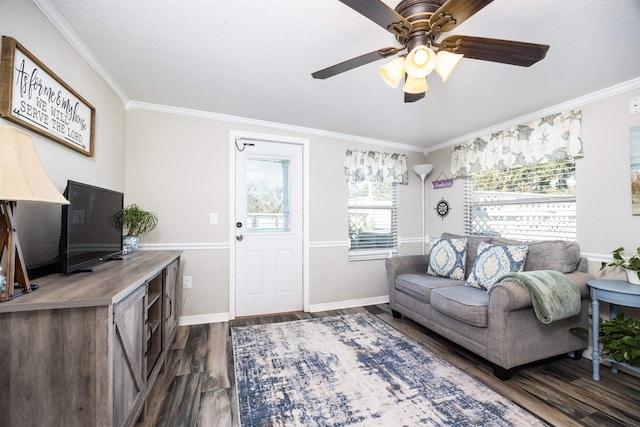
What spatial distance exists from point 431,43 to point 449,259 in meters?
2.35

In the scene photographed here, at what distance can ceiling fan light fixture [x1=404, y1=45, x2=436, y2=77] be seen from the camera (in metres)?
1.27

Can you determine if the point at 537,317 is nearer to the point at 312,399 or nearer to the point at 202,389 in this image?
the point at 312,399

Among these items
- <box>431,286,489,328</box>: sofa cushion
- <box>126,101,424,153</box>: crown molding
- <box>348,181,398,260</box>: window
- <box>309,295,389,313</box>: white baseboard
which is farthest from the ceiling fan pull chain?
<box>309,295,389,313</box>: white baseboard

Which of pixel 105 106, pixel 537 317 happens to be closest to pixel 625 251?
pixel 537 317

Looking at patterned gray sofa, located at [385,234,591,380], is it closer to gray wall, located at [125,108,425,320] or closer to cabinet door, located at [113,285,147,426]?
gray wall, located at [125,108,425,320]

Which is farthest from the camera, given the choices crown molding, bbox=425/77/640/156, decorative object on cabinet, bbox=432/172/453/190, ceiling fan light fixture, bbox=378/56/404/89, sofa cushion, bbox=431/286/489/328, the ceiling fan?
decorative object on cabinet, bbox=432/172/453/190

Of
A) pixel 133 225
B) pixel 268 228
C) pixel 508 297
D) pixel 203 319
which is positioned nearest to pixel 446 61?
pixel 508 297

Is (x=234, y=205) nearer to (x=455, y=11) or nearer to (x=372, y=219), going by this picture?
(x=372, y=219)

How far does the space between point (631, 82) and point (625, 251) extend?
133cm

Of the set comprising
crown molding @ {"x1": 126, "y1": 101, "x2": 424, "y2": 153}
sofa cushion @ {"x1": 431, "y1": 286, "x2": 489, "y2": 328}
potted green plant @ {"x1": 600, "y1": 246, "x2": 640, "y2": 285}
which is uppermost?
crown molding @ {"x1": 126, "y1": 101, "x2": 424, "y2": 153}

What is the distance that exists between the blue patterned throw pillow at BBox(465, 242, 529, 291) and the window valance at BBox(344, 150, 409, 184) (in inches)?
63.7

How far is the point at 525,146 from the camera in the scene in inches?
115

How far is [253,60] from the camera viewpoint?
199 centimetres

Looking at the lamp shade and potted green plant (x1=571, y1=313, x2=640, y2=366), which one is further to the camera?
potted green plant (x1=571, y1=313, x2=640, y2=366)
